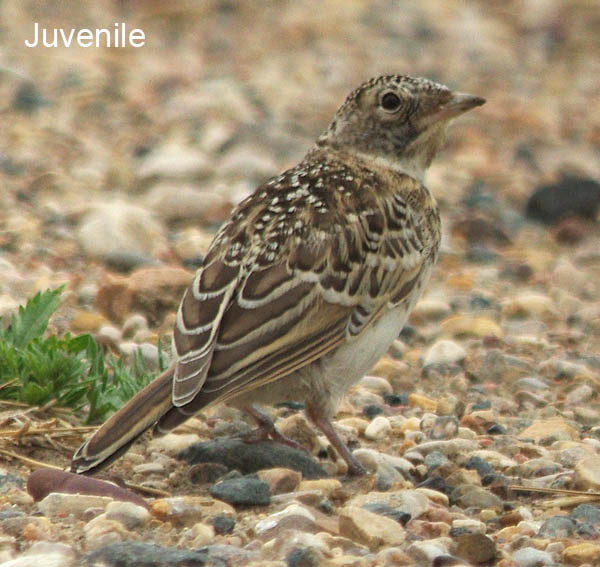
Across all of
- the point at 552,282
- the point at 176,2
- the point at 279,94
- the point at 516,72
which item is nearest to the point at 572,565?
the point at 552,282

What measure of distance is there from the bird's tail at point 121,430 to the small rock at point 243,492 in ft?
1.22

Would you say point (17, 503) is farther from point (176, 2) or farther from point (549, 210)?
point (176, 2)

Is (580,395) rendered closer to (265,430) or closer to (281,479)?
(265,430)

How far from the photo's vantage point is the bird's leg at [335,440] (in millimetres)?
5559

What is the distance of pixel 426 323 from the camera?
8.45m

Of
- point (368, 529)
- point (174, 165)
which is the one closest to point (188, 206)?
point (174, 165)

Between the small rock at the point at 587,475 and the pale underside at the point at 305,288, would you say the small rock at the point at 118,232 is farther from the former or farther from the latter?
the small rock at the point at 587,475

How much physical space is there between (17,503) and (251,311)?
1.14 m

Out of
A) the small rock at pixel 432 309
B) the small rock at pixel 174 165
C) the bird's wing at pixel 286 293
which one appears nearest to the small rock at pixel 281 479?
the bird's wing at pixel 286 293

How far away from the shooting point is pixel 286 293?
5320mm

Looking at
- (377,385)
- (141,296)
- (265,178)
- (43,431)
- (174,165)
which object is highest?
(174,165)

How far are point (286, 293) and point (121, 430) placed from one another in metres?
0.89

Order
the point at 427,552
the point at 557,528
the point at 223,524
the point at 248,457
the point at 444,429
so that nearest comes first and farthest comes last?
the point at 427,552 → the point at 223,524 → the point at 557,528 → the point at 248,457 → the point at 444,429

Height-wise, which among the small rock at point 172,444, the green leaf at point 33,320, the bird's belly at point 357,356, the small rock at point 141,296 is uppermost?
the small rock at point 141,296
